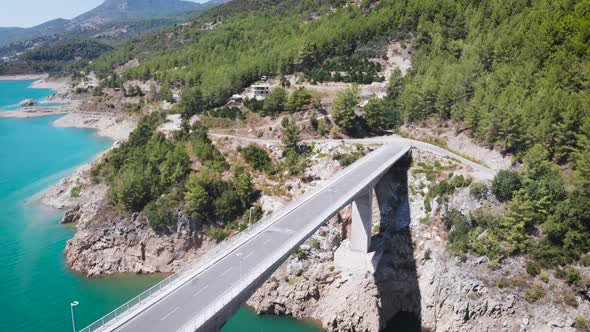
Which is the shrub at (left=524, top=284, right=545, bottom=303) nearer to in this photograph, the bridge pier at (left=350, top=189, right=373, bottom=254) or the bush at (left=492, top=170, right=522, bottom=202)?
the bush at (left=492, top=170, right=522, bottom=202)

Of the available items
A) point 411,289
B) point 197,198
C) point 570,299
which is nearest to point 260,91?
point 197,198

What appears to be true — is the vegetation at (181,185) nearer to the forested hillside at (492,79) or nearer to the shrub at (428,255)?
the forested hillside at (492,79)

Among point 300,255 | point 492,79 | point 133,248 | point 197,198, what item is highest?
point 492,79

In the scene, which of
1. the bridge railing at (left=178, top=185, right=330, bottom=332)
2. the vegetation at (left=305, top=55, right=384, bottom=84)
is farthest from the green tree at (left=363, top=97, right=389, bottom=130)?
the bridge railing at (left=178, top=185, right=330, bottom=332)

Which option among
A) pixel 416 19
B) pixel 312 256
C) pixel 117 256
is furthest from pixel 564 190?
pixel 416 19

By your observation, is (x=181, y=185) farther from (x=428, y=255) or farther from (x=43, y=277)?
(x=428, y=255)

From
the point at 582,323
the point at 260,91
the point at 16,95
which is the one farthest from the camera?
the point at 16,95
